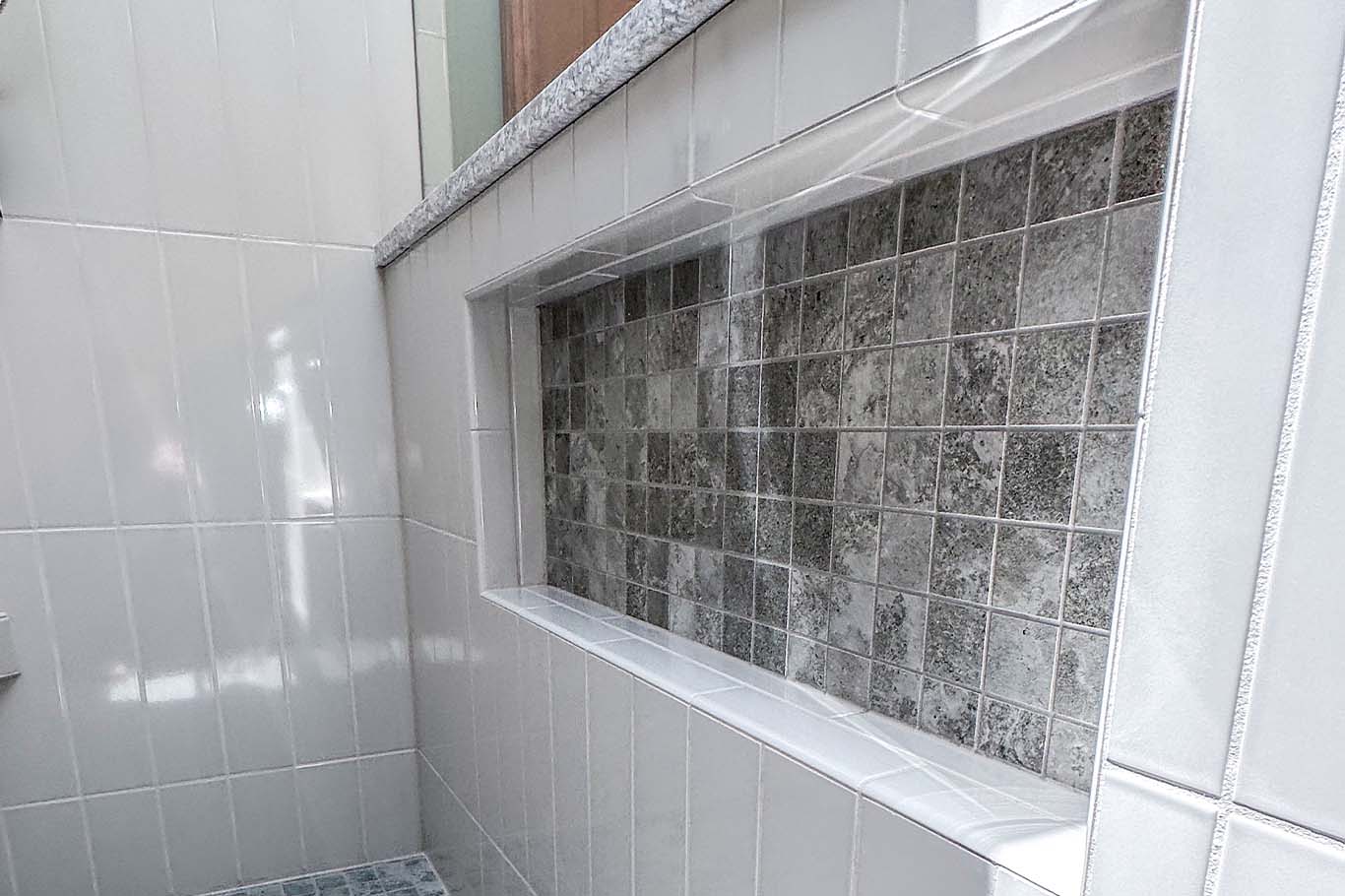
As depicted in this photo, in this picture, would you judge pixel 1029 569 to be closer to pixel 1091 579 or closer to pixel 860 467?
pixel 1091 579

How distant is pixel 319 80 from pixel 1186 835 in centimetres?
172

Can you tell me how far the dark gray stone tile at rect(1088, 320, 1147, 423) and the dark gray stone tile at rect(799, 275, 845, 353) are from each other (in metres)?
0.24

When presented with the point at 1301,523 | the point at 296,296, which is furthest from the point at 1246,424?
the point at 296,296

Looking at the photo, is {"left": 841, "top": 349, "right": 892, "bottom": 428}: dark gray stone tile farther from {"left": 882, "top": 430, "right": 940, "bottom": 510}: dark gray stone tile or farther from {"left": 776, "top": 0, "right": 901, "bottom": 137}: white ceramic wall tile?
{"left": 776, "top": 0, "right": 901, "bottom": 137}: white ceramic wall tile

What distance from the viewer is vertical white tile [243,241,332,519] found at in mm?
1419

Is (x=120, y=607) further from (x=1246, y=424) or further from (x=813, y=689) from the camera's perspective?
(x=1246, y=424)

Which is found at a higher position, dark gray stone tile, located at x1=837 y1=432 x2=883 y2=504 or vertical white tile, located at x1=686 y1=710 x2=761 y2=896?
dark gray stone tile, located at x1=837 y1=432 x2=883 y2=504

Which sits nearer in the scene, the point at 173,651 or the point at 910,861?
the point at 910,861

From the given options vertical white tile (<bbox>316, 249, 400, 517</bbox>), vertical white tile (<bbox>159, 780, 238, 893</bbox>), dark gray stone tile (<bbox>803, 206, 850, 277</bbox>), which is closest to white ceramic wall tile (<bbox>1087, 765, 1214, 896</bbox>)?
dark gray stone tile (<bbox>803, 206, 850, 277</bbox>)

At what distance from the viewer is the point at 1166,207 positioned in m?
0.32

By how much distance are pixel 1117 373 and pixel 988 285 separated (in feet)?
0.40

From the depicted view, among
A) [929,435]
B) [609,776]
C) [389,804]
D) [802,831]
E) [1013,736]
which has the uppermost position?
[929,435]

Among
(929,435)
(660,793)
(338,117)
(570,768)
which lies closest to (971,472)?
(929,435)

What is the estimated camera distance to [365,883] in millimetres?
1542
